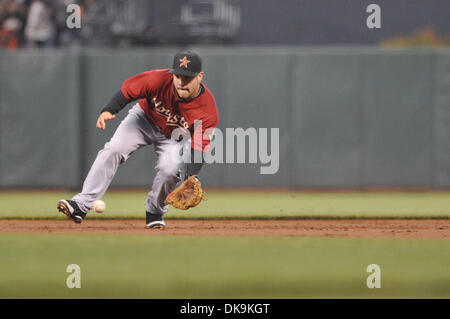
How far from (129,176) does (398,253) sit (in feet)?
24.1

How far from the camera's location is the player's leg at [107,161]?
703cm

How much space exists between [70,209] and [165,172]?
3.07 feet

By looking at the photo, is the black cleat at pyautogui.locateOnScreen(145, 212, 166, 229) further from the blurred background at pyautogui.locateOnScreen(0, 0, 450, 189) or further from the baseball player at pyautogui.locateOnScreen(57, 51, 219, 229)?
the blurred background at pyautogui.locateOnScreen(0, 0, 450, 189)

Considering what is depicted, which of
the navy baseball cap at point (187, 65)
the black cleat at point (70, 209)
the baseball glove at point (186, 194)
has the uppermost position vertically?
the navy baseball cap at point (187, 65)

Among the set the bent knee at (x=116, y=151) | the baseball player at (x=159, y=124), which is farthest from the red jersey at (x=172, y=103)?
the bent knee at (x=116, y=151)

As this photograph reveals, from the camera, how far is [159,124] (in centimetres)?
724

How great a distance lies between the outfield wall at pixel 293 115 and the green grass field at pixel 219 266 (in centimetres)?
562

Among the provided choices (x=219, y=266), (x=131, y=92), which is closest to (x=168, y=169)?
(x=131, y=92)

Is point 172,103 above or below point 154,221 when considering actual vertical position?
above

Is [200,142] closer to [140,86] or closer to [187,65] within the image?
[187,65]

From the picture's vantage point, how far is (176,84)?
6699mm

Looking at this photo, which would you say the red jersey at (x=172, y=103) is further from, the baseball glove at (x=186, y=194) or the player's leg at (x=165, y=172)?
the baseball glove at (x=186, y=194)

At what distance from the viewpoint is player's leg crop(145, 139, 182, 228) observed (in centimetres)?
711

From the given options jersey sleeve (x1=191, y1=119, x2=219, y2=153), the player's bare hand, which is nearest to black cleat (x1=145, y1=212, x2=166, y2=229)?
jersey sleeve (x1=191, y1=119, x2=219, y2=153)
